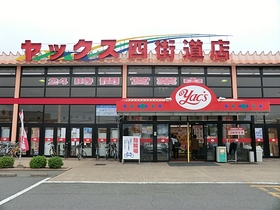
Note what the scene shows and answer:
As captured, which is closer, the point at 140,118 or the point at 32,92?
the point at 140,118

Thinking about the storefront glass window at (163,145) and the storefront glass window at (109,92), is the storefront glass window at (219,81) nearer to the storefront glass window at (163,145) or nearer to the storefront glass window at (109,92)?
the storefront glass window at (163,145)

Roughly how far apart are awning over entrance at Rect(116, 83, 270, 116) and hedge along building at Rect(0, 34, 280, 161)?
2479 mm

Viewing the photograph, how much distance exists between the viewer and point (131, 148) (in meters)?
13.9

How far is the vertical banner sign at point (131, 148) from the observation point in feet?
45.4

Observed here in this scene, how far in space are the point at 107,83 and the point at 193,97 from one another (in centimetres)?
609

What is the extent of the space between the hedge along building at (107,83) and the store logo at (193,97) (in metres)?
2.43

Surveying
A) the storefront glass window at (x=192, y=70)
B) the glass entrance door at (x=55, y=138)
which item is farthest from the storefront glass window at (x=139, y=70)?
the glass entrance door at (x=55, y=138)

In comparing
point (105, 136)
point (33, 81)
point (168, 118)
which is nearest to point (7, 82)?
point (33, 81)

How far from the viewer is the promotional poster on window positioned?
545 inches

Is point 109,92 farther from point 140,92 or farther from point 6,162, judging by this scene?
point 6,162

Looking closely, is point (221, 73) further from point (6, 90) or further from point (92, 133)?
point (6, 90)

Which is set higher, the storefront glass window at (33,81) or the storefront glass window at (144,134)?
the storefront glass window at (33,81)

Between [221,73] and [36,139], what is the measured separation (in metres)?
13.0

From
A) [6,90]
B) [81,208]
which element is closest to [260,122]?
[81,208]
